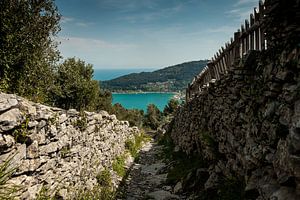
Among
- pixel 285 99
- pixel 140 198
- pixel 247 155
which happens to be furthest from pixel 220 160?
pixel 285 99

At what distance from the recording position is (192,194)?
8.46 m

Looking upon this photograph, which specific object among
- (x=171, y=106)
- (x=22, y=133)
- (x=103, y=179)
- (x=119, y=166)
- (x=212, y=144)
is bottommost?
(x=171, y=106)

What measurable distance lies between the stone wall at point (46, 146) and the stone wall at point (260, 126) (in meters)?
3.95

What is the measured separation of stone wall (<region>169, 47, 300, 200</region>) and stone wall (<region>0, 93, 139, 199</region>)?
12.9ft

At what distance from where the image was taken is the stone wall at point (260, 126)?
4.08 metres

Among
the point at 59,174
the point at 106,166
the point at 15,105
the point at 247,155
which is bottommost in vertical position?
the point at 106,166

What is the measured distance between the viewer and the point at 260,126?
5.45m

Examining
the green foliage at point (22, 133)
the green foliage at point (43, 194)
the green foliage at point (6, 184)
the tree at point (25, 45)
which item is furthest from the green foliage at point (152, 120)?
the green foliage at point (6, 184)

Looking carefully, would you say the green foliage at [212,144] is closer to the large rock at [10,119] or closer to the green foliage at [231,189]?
the green foliage at [231,189]

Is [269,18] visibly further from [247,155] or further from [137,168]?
[137,168]

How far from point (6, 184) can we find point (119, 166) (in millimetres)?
9273

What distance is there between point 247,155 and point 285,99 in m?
1.81

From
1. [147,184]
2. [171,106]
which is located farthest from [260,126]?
[171,106]

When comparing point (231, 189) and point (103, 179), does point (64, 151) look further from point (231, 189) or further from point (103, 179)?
point (231, 189)
